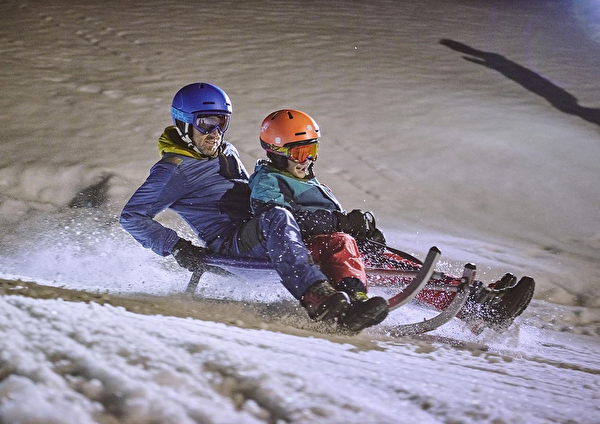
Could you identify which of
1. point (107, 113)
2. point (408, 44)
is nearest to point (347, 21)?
point (408, 44)

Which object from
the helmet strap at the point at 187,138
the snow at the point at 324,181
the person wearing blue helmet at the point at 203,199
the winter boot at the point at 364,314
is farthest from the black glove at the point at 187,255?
the winter boot at the point at 364,314

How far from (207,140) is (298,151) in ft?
1.74

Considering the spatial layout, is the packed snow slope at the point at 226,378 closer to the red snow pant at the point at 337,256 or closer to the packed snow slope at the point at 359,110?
the red snow pant at the point at 337,256

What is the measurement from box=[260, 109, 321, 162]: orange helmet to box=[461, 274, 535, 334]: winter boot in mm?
1100

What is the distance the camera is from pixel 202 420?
1.25 meters

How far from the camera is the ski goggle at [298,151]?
10.0 ft

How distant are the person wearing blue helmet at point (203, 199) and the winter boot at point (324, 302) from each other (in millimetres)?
145

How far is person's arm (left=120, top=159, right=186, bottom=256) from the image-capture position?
300cm

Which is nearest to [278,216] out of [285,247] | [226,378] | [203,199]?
[285,247]

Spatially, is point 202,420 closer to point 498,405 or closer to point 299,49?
point 498,405

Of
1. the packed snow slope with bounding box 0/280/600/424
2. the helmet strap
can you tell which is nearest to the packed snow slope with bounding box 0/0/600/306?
the helmet strap

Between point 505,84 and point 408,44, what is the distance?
220 centimetres

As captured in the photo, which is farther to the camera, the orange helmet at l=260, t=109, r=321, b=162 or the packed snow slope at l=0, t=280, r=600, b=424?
the orange helmet at l=260, t=109, r=321, b=162

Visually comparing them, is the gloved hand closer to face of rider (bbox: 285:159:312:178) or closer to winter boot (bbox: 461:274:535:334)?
face of rider (bbox: 285:159:312:178)
